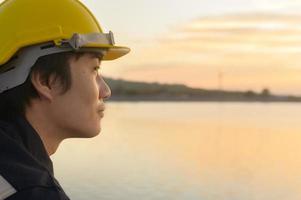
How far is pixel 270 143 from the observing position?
110ft

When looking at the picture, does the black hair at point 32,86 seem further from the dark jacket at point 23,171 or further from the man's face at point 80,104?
the dark jacket at point 23,171

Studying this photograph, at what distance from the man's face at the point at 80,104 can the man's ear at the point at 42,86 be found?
21 mm

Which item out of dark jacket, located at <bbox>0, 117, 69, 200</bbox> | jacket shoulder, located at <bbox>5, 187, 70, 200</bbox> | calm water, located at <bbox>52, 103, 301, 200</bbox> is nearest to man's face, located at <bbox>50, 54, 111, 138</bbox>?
dark jacket, located at <bbox>0, 117, 69, 200</bbox>

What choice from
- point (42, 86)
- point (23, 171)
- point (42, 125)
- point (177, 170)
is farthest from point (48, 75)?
point (177, 170)

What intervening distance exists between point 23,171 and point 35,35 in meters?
0.51

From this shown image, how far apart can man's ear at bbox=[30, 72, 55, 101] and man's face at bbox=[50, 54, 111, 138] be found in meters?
0.02

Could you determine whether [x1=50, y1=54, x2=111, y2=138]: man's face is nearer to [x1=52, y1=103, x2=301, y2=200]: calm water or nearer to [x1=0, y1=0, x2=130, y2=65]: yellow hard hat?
[x1=0, y1=0, x2=130, y2=65]: yellow hard hat

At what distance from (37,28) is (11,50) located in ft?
0.33

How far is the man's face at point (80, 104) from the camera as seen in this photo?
1765mm

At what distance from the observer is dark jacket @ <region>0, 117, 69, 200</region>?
1.43 meters

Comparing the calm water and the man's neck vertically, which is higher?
the man's neck

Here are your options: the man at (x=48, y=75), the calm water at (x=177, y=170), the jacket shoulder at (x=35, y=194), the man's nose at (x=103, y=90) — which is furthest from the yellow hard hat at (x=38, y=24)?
the calm water at (x=177, y=170)

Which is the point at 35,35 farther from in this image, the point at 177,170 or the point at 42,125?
the point at 177,170

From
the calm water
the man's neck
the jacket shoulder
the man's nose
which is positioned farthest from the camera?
the calm water
